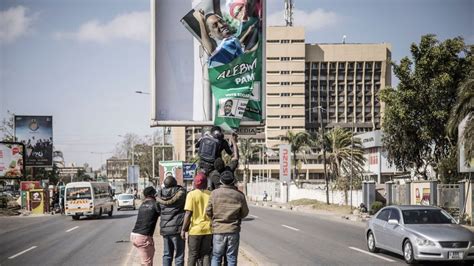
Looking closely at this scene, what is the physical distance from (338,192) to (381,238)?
3813 cm

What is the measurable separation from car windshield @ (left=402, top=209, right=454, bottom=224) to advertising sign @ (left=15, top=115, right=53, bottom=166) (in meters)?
54.1

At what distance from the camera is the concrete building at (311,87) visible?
13900cm

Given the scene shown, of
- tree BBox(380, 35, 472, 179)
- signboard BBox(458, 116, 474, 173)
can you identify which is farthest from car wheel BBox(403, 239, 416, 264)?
tree BBox(380, 35, 472, 179)

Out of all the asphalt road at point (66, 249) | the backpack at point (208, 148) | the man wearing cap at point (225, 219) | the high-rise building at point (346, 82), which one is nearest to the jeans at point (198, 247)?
the man wearing cap at point (225, 219)

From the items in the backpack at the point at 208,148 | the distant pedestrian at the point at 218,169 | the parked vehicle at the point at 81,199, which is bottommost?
the parked vehicle at the point at 81,199

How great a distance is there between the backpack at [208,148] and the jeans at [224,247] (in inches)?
74.4

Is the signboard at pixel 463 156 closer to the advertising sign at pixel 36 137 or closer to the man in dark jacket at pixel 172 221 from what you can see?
the man in dark jacket at pixel 172 221

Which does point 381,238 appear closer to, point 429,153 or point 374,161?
point 429,153

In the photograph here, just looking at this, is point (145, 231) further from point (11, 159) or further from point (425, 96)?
point (11, 159)

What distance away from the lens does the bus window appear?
37.6 meters

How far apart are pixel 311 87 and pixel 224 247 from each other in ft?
462

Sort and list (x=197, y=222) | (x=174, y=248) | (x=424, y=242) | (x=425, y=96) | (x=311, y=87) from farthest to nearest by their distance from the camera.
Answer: (x=311, y=87), (x=425, y=96), (x=424, y=242), (x=174, y=248), (x=197, y=222)

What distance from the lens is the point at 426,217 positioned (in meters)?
16.0

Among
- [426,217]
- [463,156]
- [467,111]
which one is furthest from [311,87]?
[426,217]
